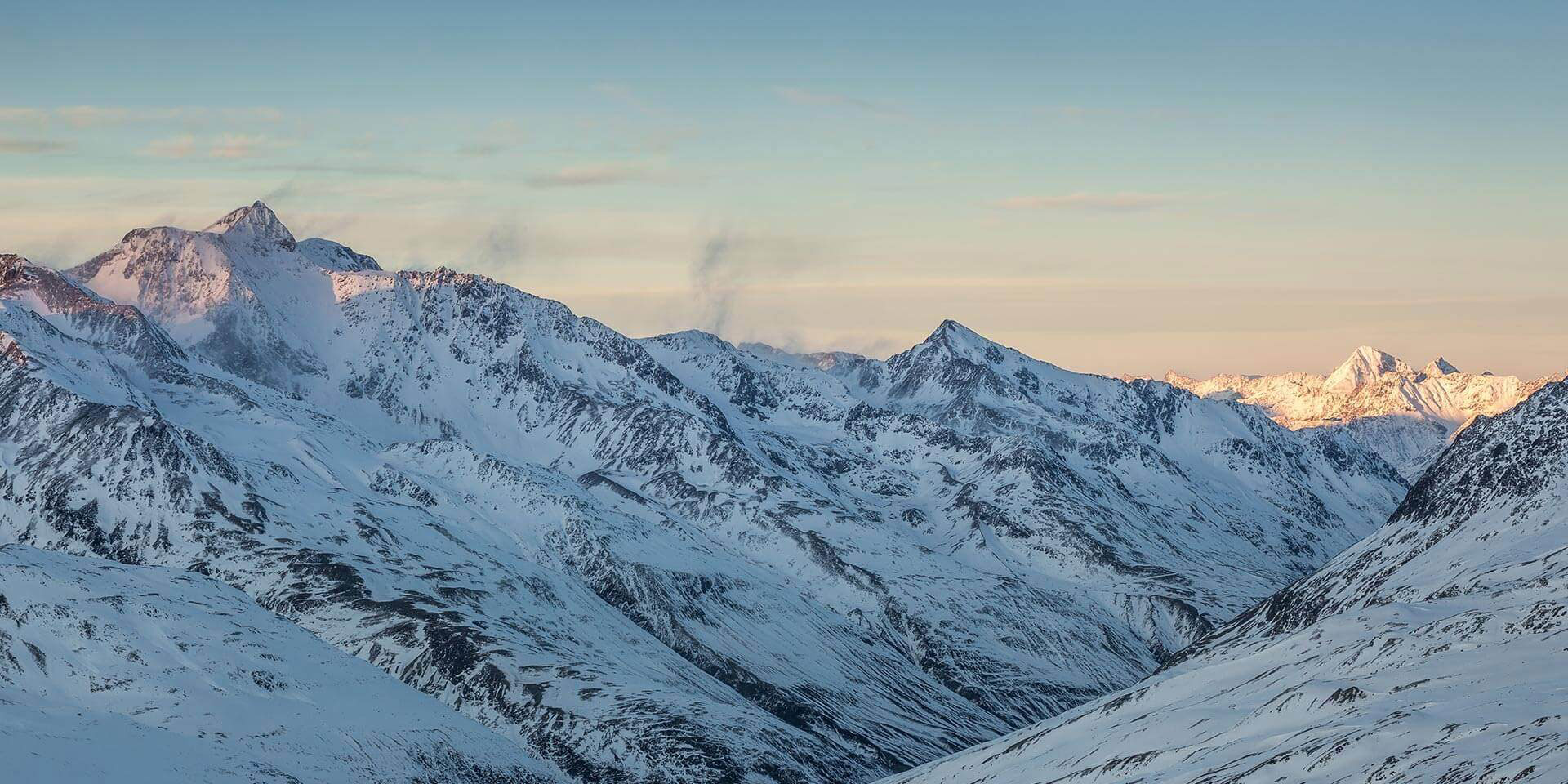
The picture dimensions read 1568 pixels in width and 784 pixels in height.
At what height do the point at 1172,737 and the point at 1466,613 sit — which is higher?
the point at 1466,613

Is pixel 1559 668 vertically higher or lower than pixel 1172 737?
higher

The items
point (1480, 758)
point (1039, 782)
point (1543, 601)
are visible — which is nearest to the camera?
point (1480, 758)

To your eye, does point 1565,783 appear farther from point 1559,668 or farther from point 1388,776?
point 1559,668

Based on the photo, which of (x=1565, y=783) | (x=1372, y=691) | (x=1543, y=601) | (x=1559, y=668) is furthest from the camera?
(x=1543, y=601)

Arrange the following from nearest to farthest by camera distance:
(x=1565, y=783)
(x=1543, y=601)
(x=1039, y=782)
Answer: (x=1565, y=783) → (x=1543, y=601) → (x=1039, y=782)

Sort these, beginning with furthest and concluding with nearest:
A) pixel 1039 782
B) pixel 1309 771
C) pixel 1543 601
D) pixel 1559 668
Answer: pixel 1039 782, pixel 1543 601, pixel 1559 668, pixel 1309 771

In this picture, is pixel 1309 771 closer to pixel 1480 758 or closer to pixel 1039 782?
pixel 1480 758

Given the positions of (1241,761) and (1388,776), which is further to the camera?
(1241,761)

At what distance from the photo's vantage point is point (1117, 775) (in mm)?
175125

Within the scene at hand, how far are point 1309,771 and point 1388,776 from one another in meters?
10.1

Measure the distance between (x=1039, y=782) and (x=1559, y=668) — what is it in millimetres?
59396

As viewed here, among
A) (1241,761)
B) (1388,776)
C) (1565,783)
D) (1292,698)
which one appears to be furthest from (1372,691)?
(1565,783)

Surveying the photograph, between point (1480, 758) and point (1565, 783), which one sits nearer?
point (1565, 783)

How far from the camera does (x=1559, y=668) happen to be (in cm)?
15388
